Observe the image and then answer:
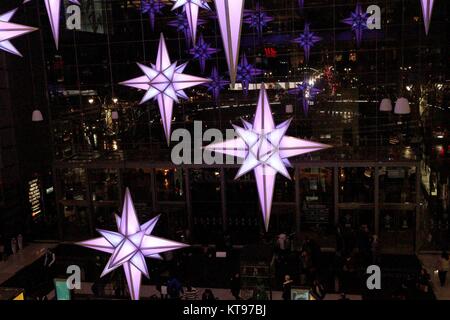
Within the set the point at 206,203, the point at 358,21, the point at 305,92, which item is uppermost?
the point at 358,21

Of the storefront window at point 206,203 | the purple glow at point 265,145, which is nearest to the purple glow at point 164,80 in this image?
the purple glow at point 265,145

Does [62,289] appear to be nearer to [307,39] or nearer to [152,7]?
[152,7]

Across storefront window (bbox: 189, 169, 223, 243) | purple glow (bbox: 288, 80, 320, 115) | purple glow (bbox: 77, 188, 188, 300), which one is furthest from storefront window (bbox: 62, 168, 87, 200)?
purple glow (bbox: 77, 188, 188, 300)

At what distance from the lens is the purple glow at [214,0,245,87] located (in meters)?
4.33

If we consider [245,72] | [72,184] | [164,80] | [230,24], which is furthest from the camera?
[72,184]

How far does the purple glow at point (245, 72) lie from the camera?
17.6m

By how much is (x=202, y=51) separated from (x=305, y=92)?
383 centimetres

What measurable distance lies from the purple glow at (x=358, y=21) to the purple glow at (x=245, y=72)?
134 inches

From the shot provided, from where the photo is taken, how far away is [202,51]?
17875 millimetres

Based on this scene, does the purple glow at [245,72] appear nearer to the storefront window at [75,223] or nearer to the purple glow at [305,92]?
the purple glow at [305,92]

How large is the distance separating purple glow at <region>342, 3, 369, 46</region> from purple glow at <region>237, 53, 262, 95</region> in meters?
3.41

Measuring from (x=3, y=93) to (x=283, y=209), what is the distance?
986 cm

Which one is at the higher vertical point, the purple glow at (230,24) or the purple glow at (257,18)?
the purple glow at (257,18)

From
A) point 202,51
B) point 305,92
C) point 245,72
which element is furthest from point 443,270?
point 202,51
